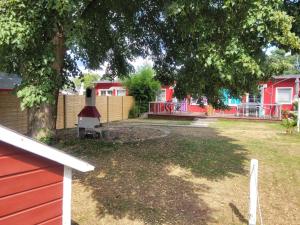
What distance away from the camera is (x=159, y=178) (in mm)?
8492

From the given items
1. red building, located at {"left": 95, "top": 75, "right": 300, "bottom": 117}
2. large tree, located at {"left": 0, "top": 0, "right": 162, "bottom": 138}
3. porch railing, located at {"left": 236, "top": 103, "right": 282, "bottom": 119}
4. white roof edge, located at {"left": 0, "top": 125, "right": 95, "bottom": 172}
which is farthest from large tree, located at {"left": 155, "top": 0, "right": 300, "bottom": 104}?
porch railing, located at {"left": 236, "top": 103, "right": 282, "bottom": 119}

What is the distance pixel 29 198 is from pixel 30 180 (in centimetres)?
19

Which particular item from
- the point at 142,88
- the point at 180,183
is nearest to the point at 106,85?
the point at 142,88

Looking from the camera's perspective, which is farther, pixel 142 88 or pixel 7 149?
pixel 142 88

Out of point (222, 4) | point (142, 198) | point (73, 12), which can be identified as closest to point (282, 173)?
point (142, 198)

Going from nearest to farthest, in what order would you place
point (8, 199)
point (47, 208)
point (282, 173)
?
point (8, 199), point (47, 208), point (282, 173)

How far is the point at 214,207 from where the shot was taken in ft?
22.7

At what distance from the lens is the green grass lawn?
652 centimetres

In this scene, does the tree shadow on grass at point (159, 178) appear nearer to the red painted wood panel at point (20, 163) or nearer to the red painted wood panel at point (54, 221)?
the red painted wood panel at point (54, 221)

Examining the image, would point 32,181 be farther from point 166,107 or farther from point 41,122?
point 166,107

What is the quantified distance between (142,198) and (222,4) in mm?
4049

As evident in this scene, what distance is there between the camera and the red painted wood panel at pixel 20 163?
10.7 feet

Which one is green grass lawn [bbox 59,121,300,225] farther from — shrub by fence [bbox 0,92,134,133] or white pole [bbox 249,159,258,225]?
shrub by fence [bbox 0,92,134,133]

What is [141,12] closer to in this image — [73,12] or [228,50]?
[73,12]
